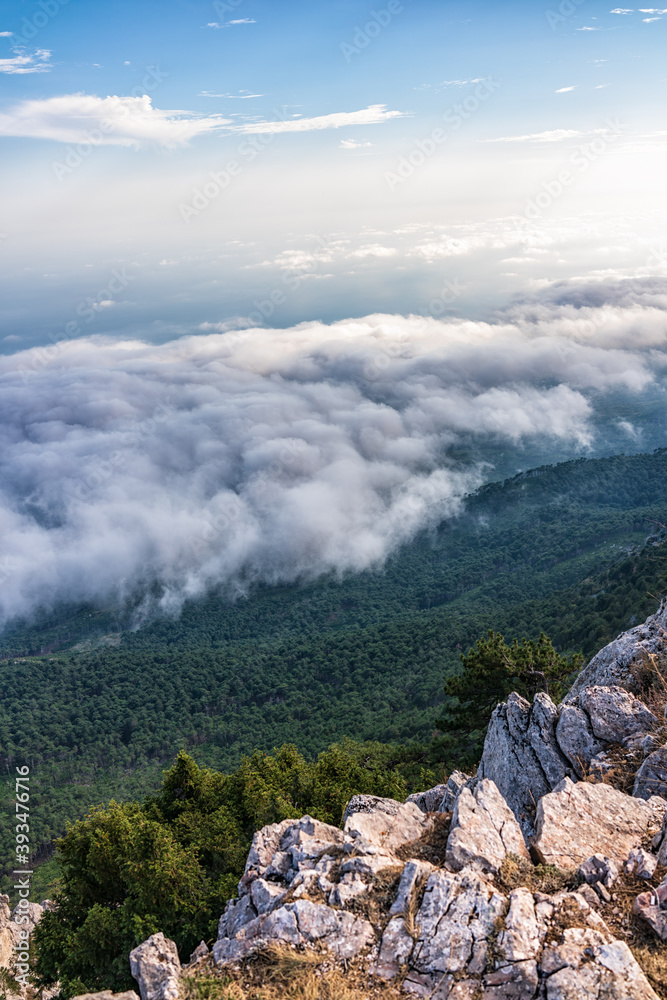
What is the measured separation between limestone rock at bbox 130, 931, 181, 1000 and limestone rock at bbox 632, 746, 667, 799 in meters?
13.2

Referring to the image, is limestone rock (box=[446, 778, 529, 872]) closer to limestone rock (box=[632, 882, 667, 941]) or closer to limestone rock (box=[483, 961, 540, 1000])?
limestone rock (box=[483, 961, 540, 1000])

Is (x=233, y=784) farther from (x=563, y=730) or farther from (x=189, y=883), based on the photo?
(x=563, y=730)

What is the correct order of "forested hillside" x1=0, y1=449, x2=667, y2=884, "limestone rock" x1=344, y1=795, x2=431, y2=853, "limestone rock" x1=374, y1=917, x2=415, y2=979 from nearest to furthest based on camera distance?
"limestone rock" x1=374, y1=917, x2=415, y2=979 < "limestone rock" x1=344, y1=795, x2=431, y2=853 < "forested hillside" x1=0, y1=449, x2=667, y2=884

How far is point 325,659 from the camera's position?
123 metres

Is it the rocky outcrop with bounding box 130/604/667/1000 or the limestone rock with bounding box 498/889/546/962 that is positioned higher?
the limestone rock with bounding box 498/889/546/962

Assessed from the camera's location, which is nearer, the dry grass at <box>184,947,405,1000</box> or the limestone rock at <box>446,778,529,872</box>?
the dry grass at <box>184,947,405,1000</box>

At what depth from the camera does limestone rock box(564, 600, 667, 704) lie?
22.8m

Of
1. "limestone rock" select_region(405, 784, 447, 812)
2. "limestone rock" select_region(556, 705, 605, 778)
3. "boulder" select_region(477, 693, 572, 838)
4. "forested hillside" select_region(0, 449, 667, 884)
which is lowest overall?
"forested hillside" select_region(0, 449, 667, 884)

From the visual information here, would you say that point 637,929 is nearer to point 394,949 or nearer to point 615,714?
point 394,949

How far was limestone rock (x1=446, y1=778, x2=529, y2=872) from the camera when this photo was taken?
1277cm

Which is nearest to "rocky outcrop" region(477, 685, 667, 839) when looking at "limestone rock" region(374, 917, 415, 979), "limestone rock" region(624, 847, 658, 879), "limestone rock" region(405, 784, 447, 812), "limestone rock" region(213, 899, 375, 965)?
"limestone rock" region(405, 784, 447, 812)

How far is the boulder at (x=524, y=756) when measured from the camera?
2020cm

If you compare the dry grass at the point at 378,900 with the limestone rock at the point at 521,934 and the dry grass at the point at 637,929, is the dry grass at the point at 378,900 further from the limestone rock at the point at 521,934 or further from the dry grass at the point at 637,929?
the dry grass at the point at 637,929

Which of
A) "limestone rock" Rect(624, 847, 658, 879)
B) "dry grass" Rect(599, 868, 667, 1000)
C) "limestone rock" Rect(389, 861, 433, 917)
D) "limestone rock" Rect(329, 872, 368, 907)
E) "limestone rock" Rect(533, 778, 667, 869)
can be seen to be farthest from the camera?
"limestone rock" Rect(533, 778, 667, 869)
